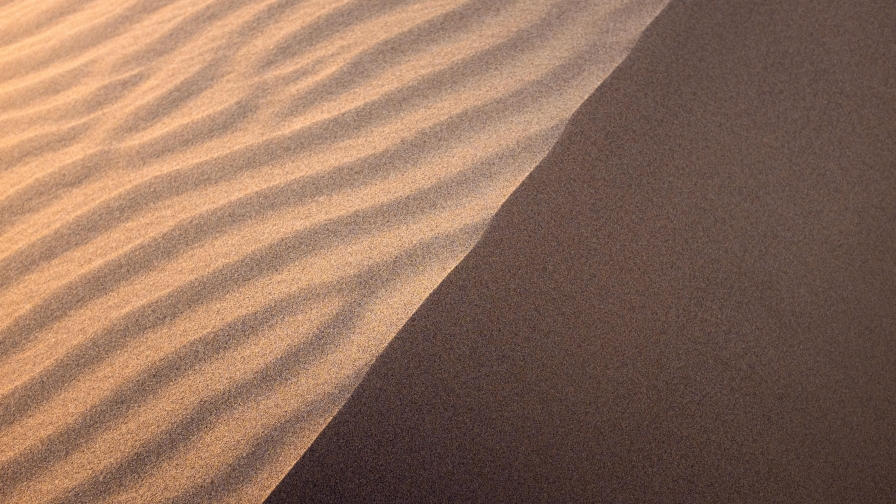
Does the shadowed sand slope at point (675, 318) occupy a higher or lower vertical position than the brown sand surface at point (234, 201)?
lower

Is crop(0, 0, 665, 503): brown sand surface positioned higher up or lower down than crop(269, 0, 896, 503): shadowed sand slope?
higher up

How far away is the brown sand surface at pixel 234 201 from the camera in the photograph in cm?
140

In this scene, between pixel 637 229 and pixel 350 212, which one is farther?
pixel 350 212

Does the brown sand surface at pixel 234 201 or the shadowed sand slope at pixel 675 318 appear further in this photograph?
the brown sand surface at pixel 234 201

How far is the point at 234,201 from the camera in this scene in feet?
5.79

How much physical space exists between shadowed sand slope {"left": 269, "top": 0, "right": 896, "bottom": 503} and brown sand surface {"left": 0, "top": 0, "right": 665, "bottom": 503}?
4.7 inches

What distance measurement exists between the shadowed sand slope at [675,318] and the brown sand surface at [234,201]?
120mm

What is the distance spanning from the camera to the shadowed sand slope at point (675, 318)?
1288 mm

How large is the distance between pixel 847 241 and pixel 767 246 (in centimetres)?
20

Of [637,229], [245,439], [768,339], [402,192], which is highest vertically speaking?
[402,192]

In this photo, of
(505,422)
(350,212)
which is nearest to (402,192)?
(350,212)

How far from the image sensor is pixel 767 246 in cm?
154

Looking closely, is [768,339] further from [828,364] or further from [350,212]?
[350,212]

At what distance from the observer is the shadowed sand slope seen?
1288 millimetres
